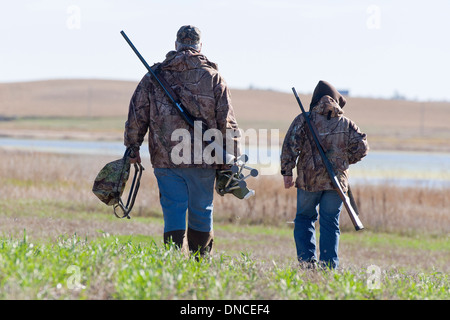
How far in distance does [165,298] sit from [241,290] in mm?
572

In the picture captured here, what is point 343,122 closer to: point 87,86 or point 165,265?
point 165,265

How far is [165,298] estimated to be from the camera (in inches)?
177

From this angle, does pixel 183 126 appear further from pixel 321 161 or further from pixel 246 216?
Answer: pixel 246 216

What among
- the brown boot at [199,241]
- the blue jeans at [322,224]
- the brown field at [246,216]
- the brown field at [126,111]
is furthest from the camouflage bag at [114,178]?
the brown field at [126,111]

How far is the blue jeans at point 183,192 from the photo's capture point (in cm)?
628

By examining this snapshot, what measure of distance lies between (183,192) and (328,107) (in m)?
1.66

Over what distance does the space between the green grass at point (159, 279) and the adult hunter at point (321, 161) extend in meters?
1.20

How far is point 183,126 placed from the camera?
250 inches

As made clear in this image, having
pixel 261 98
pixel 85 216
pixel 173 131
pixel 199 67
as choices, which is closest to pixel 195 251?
pixel 173 131

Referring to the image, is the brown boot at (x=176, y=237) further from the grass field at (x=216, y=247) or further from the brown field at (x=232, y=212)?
the brown field at (x=232, y=212)

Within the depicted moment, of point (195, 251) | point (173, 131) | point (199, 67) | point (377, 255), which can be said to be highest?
point (199, 67)

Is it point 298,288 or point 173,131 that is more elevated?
point 173,131
